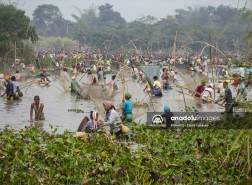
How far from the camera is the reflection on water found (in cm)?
1123

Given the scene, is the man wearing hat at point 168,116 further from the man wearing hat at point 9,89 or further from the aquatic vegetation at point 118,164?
the man wearing hat at point 9,89

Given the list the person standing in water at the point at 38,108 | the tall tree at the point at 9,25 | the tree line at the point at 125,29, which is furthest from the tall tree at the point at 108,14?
the person standing in water at the point at 38,108

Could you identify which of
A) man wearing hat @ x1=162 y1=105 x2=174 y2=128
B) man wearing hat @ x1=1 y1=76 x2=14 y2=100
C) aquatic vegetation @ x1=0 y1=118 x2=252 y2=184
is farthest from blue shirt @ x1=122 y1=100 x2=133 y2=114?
man wearing hat @ x1=1 y1=76 x2=14 y2=100

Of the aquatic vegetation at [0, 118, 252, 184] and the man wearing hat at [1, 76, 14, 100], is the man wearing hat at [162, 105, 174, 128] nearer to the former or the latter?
the aquatic vegetation at [0, 118, 252, 184]

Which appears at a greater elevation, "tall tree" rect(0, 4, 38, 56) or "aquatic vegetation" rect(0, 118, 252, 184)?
"tall tree" rect(0, 4, 38, 56)

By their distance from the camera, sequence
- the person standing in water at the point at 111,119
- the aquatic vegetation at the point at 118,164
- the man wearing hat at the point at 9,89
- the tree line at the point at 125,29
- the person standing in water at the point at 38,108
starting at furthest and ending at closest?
1. the tree line at the point at 125,29
2. the man wearing hat at the point at 9,89
3. the person standing in water at the point at 38,108
4. the person standing in water at the point at 111,119
5. the aquatic vegetation at the point at 118,164

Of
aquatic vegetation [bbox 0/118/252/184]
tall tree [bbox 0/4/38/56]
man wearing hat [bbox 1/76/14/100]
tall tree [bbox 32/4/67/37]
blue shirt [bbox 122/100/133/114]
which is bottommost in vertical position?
aquatic vegetation [bbox 0/118/252/184]

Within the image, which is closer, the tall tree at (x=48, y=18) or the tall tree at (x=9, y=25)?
the tall tree at (x=9, y=25)

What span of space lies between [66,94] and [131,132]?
10006 millimetres

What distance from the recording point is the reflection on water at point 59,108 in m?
11.2

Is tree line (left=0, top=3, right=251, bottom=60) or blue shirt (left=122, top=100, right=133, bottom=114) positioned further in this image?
tree line (left=0, top=3, right=251, bottom=60)

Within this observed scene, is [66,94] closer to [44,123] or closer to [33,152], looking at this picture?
[44,123]

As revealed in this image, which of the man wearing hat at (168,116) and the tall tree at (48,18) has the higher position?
the tall tree at (48,18)

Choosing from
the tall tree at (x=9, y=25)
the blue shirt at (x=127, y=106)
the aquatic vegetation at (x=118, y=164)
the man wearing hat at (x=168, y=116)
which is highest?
the tall tree at (x=9, y=25)
